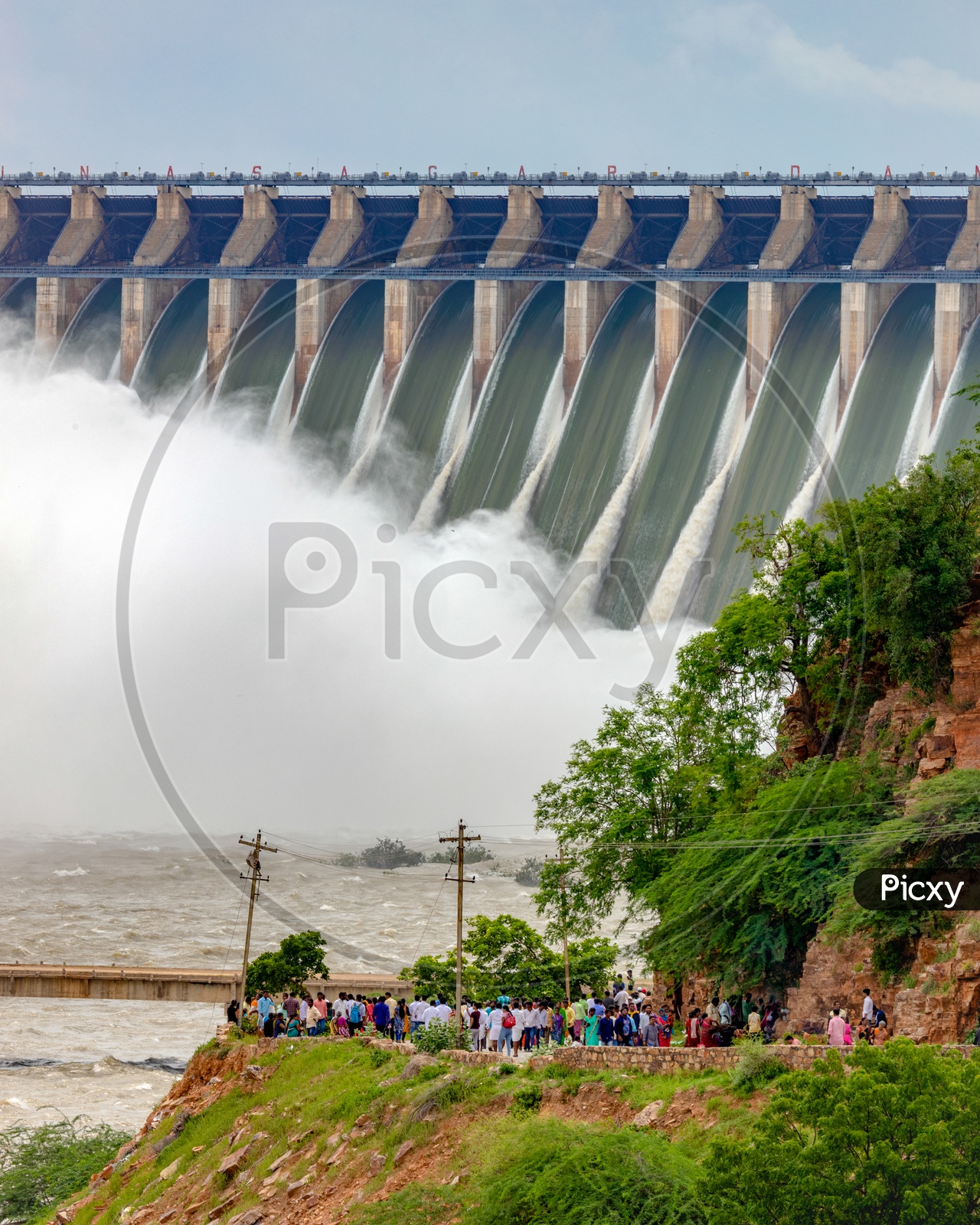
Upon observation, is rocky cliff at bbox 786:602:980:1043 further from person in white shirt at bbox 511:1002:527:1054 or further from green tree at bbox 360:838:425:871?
green tree at bbox 360:838:425:871

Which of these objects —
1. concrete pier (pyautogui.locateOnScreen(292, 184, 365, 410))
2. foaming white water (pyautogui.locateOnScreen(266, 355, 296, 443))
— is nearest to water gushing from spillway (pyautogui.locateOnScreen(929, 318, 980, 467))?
concrete pier (pyautogui.locateOnScreen(292, 184, 365, 410))

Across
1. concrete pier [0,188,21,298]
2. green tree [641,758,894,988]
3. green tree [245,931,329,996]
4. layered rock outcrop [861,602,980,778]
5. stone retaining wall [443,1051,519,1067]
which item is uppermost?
concrete pier [0,188,21,298]

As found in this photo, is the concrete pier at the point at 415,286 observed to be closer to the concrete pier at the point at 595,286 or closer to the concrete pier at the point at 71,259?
the concrete pier at the point at 595,286

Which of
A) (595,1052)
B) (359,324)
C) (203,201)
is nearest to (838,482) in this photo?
(359,324)

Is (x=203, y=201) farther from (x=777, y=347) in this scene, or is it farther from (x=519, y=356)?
(x=777, y=347)

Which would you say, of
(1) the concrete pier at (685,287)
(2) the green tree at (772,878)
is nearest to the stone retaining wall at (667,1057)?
(2) the green tree at (772,878)

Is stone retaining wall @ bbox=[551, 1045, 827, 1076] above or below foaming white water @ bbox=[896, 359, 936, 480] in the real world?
below

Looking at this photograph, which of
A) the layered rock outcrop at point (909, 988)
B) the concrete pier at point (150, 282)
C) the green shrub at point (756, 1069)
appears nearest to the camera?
the green shrub at point (756, 1069)
